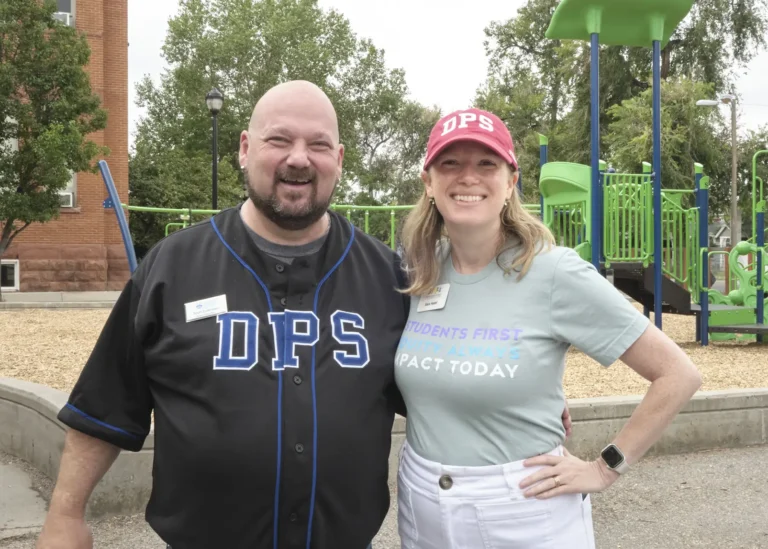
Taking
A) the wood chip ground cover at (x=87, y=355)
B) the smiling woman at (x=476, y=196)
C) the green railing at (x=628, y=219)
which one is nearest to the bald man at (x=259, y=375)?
the smiling woman at (x=476, y=196)

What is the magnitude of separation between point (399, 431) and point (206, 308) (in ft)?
7.72

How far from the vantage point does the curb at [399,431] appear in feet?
12.2

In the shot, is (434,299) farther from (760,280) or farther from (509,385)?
(760,280)

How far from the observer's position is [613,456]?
1.96 meters

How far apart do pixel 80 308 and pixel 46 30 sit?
6779mm

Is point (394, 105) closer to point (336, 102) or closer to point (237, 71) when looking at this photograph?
point (336, 102)

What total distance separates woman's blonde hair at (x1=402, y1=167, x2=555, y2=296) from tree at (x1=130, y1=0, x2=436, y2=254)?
33.6 metres

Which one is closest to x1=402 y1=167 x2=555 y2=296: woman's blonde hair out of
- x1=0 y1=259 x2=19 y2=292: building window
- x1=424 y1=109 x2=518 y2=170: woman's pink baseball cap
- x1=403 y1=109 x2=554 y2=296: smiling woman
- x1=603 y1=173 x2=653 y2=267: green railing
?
x1=403 y1=109 x2=554 y2=296: smiling woman

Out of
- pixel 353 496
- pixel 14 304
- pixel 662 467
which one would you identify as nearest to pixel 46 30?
pixel 14 304

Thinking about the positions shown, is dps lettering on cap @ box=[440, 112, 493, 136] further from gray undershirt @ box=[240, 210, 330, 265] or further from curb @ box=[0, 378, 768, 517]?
curb @ box=[0, 378, 768, 517]

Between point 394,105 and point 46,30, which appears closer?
point 46,30

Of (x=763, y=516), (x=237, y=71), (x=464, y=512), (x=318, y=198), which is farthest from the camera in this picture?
(x=237, y=71)

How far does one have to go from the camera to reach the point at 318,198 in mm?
2039

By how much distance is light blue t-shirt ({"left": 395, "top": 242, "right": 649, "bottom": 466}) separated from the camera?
1.91 metres
